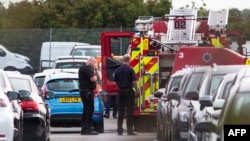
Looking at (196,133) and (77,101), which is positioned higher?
(196,133)

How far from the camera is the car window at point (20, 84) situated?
2139cm

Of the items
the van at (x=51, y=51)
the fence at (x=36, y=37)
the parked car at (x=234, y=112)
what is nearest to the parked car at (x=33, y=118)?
the parked car at (x=234, y=112)

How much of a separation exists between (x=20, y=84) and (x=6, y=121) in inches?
201

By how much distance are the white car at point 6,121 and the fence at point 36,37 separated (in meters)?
38.1

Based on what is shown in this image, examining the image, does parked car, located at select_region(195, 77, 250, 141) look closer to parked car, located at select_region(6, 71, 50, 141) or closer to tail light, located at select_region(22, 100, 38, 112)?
parked car, located at select_region(6, 71, 50, 141)

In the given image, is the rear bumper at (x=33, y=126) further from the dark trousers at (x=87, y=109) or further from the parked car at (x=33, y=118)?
the dark trousers at (x=87, y=109)

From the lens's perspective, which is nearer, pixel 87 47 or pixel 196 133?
pixel 196 133

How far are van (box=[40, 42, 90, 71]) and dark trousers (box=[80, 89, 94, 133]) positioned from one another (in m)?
25.9

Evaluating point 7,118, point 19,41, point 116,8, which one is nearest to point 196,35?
point 7,118

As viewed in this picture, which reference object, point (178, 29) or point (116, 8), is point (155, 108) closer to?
point (178, 29)

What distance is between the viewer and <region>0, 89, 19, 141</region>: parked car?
16.4 meters

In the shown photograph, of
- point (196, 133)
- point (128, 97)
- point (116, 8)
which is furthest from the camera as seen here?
point (116, 8)

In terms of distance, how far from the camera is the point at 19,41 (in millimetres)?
55688

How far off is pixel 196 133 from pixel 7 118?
136 inches
